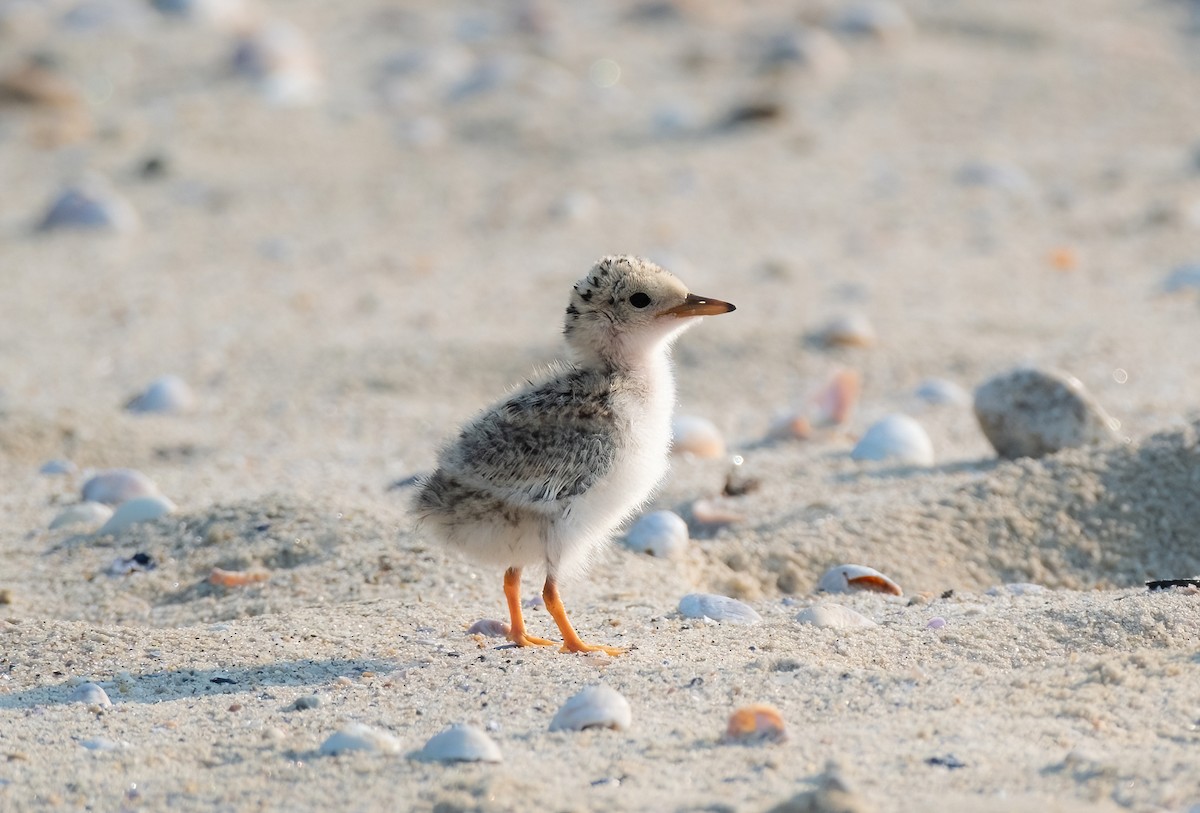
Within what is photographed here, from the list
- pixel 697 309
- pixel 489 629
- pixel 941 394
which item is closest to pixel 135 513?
pixel 489 629

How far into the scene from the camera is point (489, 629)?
141 inches

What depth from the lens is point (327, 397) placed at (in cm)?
602

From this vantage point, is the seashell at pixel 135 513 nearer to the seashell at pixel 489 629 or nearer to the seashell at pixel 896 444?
the seashell at pixel 489 629

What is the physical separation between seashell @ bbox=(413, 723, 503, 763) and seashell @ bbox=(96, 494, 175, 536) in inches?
77.2

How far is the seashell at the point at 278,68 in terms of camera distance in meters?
9.92

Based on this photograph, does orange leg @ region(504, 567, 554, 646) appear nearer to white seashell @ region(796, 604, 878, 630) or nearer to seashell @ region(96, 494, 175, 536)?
white seashell @ region(796, 604, 878, 630)

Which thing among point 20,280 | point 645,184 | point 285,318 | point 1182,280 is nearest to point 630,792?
point 285,318

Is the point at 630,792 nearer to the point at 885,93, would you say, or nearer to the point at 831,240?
the point at 831,240

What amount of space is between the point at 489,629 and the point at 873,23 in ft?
26.6

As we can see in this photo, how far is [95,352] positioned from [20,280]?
108 centimetres

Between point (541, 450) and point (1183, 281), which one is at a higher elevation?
point (541, 450)

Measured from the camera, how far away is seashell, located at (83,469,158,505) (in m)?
4.74

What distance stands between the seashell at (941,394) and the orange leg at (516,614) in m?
2.62

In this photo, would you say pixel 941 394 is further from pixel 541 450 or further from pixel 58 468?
pixel 58 468
